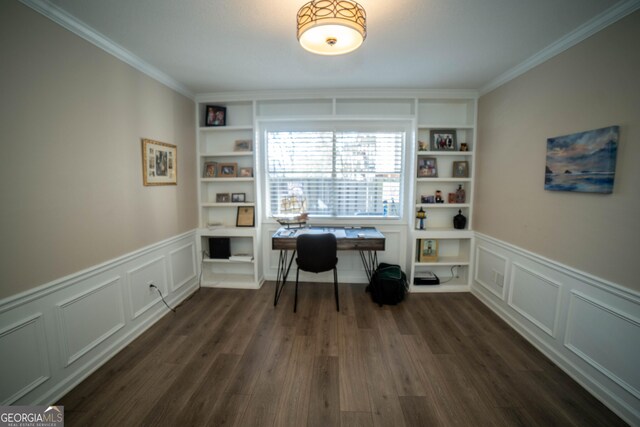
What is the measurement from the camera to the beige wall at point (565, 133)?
5.16 ft

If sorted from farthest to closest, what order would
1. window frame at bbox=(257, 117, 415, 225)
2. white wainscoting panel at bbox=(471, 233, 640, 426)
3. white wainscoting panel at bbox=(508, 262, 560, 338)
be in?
window frame at bbox=(257, 117, 415, 225) < white wainscoting panel at bbox=(508, 262, 560, 338) < white wainscoting panel at bbox=(471, 233, 640, 426)

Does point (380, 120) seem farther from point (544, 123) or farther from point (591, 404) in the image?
point (591, 404)

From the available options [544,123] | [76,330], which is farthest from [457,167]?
[76,330]

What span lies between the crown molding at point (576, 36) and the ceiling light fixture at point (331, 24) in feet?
5.46

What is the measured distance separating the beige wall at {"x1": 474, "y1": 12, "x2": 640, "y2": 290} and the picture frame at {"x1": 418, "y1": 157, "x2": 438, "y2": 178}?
585 millimetres

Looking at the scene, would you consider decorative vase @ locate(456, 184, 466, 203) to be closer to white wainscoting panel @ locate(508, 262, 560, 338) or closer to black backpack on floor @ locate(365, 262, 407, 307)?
white wainscoting panel @ locate(508, 262, 560, 338)

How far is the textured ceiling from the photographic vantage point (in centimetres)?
163

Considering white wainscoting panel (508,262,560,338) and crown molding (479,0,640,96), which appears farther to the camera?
white wainscoting panel (508,262,560,338)

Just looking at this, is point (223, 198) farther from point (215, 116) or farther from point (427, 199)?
point (427, 199)

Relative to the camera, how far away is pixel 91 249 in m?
1.91

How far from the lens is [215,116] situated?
3.32 metres

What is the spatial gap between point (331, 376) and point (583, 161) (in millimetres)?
2426

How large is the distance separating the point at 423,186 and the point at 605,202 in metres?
1.82

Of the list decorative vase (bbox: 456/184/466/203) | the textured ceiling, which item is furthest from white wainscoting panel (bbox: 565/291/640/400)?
the textured ceiling
